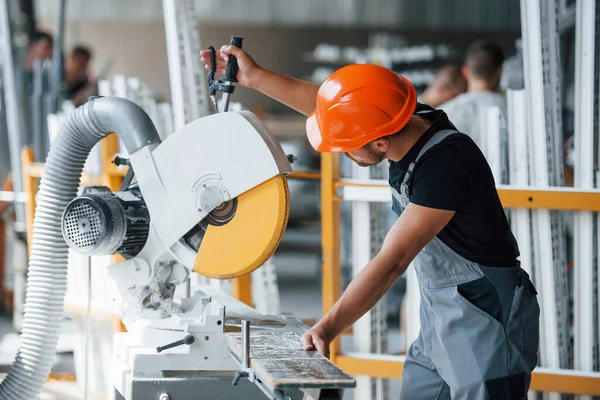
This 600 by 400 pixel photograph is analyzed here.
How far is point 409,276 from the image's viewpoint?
3994 mm

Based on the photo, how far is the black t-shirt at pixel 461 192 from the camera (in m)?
2.47

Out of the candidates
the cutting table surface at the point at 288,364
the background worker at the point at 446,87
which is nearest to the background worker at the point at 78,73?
the background worker at the point at 446,87

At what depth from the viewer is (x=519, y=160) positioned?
12.7 feet

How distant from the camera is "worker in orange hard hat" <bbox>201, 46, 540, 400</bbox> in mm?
2426

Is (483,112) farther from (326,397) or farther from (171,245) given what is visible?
(326,397)

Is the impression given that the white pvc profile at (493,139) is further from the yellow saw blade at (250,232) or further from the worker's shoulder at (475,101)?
the yellow saw blade at (250,232)

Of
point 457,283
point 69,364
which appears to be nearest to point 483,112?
point 457,283

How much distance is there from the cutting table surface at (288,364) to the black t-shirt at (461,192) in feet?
1.73

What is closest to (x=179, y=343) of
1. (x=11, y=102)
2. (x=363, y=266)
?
(x=363, y=266)

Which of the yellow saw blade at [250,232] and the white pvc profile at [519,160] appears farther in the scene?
the white pvc profile at [519,160]

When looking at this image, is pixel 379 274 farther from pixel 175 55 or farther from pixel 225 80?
pixel 175 55

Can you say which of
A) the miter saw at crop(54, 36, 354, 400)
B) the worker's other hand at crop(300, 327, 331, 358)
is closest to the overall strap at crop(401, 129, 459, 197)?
the miter saw at crop(54, 36, 354, 400)

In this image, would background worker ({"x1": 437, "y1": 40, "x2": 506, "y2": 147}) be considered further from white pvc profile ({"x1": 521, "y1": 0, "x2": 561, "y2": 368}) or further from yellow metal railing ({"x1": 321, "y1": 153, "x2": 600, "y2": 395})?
yellow metal railing ({"x1": 321, "y1": 153, "x2": 600, "y2": 395})

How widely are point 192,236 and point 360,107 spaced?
670 millimetres
